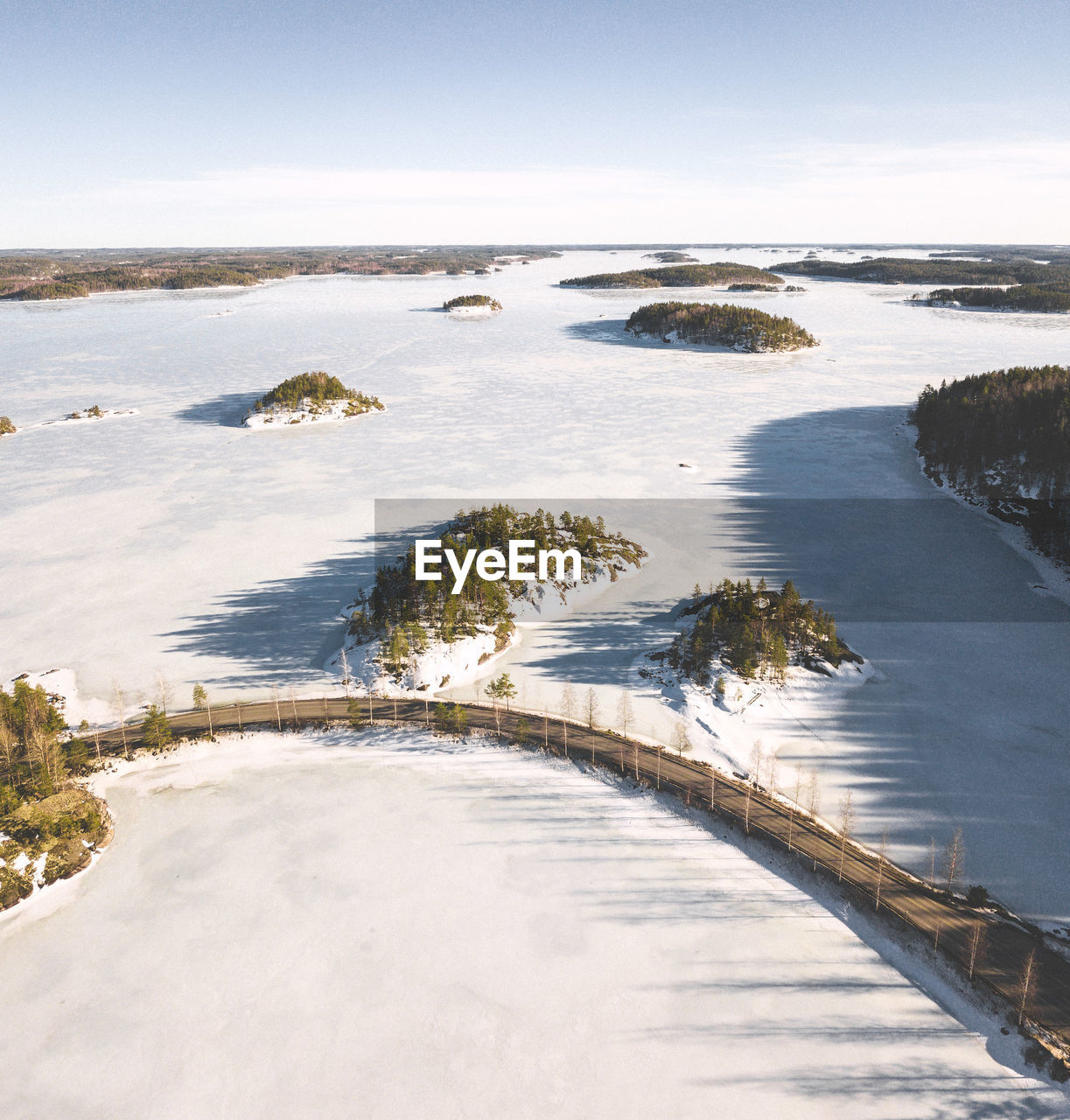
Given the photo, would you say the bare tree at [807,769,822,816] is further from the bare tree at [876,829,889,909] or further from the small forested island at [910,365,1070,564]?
the small forested island at [910,365,1070,564]

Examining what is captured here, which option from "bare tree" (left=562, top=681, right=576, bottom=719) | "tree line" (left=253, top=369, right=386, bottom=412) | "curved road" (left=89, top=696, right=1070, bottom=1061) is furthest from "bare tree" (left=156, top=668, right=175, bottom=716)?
"tree line" (left=253, top=369, right=386, bottom=412)

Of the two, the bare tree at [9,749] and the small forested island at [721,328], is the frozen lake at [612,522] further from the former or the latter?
the small forested island at [721,328]

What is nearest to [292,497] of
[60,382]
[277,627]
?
[277,627]

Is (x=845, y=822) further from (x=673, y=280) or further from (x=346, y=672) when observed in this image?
(x=673, y=280)

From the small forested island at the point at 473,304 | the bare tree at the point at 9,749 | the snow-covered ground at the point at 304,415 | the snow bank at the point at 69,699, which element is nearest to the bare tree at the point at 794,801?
the snow bank at the point at 69,699

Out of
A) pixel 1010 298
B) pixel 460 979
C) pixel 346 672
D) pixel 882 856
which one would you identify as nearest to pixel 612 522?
pixel 346 672

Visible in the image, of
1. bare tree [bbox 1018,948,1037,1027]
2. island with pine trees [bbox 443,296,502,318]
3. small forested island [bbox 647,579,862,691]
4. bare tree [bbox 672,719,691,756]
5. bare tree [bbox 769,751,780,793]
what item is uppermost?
island with pine trees [bbox 443,296,502,318]
